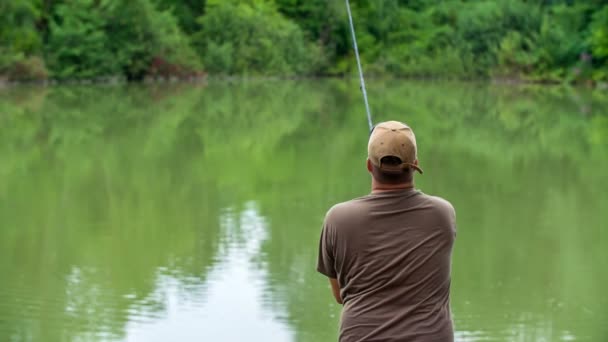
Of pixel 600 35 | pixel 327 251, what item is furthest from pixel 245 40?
pixel 327 251

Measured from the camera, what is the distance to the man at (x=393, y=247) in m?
2.08

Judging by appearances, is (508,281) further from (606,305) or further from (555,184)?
(555,184)

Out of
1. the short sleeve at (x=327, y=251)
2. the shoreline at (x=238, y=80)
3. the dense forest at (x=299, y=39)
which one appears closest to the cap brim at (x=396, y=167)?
the short sleeve at (x=327, y=251)

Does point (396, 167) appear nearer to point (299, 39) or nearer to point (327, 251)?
point (327, 251)

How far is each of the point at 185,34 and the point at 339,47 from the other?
24.9 feet

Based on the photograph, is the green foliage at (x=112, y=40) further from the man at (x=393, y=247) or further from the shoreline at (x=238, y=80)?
the man at (x=393, y=247)

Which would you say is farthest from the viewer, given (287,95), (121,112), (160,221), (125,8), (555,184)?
(125,8)

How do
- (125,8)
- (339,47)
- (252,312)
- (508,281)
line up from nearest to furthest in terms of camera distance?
(252,312) < (508,281) < (125,8) < (339,47)

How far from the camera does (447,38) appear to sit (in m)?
41.9

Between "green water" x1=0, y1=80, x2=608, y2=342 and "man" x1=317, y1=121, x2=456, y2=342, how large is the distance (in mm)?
3247

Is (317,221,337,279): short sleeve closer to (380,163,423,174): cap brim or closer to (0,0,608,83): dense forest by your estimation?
(380,163,423,174): cap brim

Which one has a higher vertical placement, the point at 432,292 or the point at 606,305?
the point at 432,292

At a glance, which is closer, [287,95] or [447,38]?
[287,95]

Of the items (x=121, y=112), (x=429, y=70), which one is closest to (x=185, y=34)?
(x=429, y=70)
